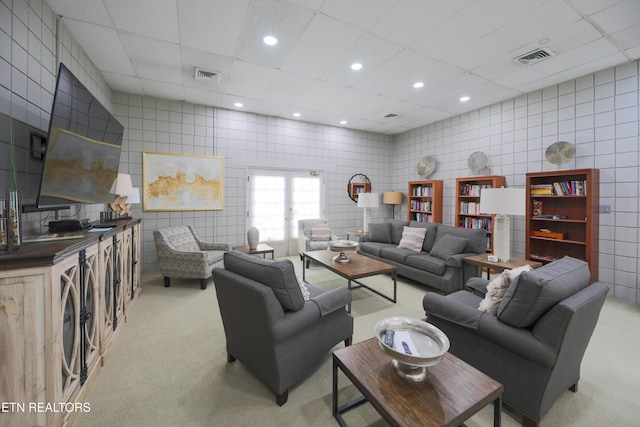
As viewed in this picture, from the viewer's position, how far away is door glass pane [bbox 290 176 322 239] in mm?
5667

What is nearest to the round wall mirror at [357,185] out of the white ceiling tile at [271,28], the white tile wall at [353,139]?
the white tile wall at [353,139]

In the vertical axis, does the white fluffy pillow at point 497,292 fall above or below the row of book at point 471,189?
below

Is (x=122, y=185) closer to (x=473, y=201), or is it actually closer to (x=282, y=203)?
(x=282, y=203)

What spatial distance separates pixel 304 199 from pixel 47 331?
4713mm

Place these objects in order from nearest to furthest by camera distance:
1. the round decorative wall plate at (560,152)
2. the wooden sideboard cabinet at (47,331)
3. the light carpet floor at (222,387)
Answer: the wooden sideboard cabinet at (47,331)
the light carpet floor at (222,387)
the round decorative wall plate at (560,152)

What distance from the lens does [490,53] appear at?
302 centimetres

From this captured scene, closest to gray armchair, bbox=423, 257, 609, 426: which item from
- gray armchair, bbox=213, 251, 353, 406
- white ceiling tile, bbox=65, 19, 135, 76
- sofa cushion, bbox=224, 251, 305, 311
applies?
gray armchair, bbox=213, 251, 353, 406

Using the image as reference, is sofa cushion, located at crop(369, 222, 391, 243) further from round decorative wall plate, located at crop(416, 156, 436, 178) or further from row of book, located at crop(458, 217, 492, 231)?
round decorative wall plate, located at crop(416, 156, 436, 178)

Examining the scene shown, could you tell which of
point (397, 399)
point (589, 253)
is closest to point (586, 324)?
point (397, 399)

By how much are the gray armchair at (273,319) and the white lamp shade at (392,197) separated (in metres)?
4.71

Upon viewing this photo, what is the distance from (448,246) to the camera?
365 cm

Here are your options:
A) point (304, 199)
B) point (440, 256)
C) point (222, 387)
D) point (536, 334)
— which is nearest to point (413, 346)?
point (536, 334)

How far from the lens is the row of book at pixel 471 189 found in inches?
185

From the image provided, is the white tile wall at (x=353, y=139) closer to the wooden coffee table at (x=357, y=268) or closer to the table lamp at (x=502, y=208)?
the table lamp at (x=502, y=208)
